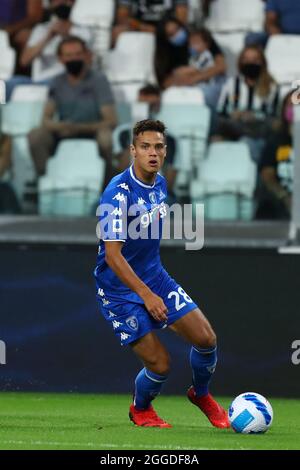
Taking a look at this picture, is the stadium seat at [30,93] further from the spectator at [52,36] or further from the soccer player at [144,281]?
the soccer player at [144,281]

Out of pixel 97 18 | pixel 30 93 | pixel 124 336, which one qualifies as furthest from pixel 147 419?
pixel 97 18

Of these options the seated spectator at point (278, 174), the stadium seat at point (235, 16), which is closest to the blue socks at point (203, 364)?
the seated spectator at point (278, 174)

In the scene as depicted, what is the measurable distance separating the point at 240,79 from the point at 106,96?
1.18m

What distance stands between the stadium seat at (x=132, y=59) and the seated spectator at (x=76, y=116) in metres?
0.17

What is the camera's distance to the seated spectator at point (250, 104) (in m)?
9.80

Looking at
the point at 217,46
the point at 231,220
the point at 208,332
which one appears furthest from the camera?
the point at 217,46

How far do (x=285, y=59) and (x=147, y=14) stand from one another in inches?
56.8

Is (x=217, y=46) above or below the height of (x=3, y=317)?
above

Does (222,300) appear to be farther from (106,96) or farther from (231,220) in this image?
(106,96)

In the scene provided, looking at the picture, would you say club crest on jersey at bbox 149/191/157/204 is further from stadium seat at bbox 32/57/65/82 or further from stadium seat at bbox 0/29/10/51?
stadium seat at bbox 0/29/10/51

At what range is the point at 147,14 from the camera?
10797mm

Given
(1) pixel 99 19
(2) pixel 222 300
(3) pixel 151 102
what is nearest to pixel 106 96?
(3) pixel 151 102

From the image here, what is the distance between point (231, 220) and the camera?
9.66 meters

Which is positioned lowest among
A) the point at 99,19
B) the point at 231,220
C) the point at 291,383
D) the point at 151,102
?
the point at 291,383
